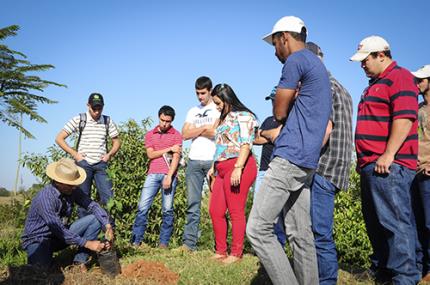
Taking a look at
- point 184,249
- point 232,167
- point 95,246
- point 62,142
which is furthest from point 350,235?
point 62,142

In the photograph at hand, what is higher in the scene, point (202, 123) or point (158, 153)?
point (202, 123)

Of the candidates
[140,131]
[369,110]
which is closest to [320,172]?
[369,110]

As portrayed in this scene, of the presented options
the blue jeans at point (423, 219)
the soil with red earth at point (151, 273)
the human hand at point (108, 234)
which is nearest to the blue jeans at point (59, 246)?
the human hand at point (108, 234)

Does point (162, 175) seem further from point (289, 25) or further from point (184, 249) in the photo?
point (289, 25)

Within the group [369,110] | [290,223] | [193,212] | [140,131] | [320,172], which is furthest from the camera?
[140,131]

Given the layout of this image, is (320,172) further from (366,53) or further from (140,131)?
(140,131)

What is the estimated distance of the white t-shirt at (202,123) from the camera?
6.13 meters

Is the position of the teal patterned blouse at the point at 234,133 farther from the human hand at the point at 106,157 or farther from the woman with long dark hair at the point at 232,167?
the human hand at the point at 106,157

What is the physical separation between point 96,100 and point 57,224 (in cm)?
253

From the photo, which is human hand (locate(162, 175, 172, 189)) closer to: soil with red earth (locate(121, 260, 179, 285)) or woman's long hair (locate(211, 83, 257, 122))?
woman's long hair (locate(211, 83, 257, 122))

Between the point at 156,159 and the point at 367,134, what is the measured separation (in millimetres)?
3606

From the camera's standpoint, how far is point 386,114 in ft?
12.3

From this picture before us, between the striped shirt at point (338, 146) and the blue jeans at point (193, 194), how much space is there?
106 inches

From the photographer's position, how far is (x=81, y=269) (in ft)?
15.1
